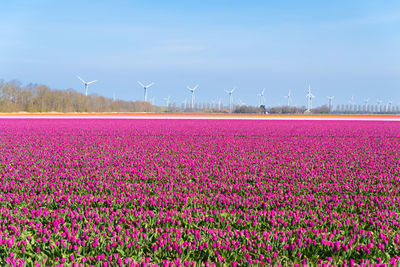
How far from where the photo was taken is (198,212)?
7094mm

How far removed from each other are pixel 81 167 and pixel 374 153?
42.8 ft

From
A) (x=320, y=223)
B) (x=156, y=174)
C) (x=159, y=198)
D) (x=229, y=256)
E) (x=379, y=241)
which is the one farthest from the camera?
(x=156, y=174)

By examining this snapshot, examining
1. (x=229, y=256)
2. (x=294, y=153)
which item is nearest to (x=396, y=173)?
(x=294, y=153)

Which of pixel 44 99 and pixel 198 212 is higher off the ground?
pixel 44 99

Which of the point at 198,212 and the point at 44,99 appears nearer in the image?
the point at 198,212

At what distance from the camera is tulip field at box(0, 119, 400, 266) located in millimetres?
5336

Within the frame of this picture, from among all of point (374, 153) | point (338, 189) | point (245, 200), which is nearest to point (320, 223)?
point (245, 200)

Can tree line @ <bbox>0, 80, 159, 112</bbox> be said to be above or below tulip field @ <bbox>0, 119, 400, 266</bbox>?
above

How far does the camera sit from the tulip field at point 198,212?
534 cm

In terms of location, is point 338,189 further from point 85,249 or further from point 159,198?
point 85,249

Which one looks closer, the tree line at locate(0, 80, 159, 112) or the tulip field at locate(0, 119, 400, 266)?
the tulip field at locate(0, 119, 400, 266)

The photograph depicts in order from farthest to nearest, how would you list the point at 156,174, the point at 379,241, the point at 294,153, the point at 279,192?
the point at 294,153 → the point at 156,174 → the point at 279,192 → the point at 379,241

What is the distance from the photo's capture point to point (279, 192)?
349 inches

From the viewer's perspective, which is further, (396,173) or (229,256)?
(396,173)
